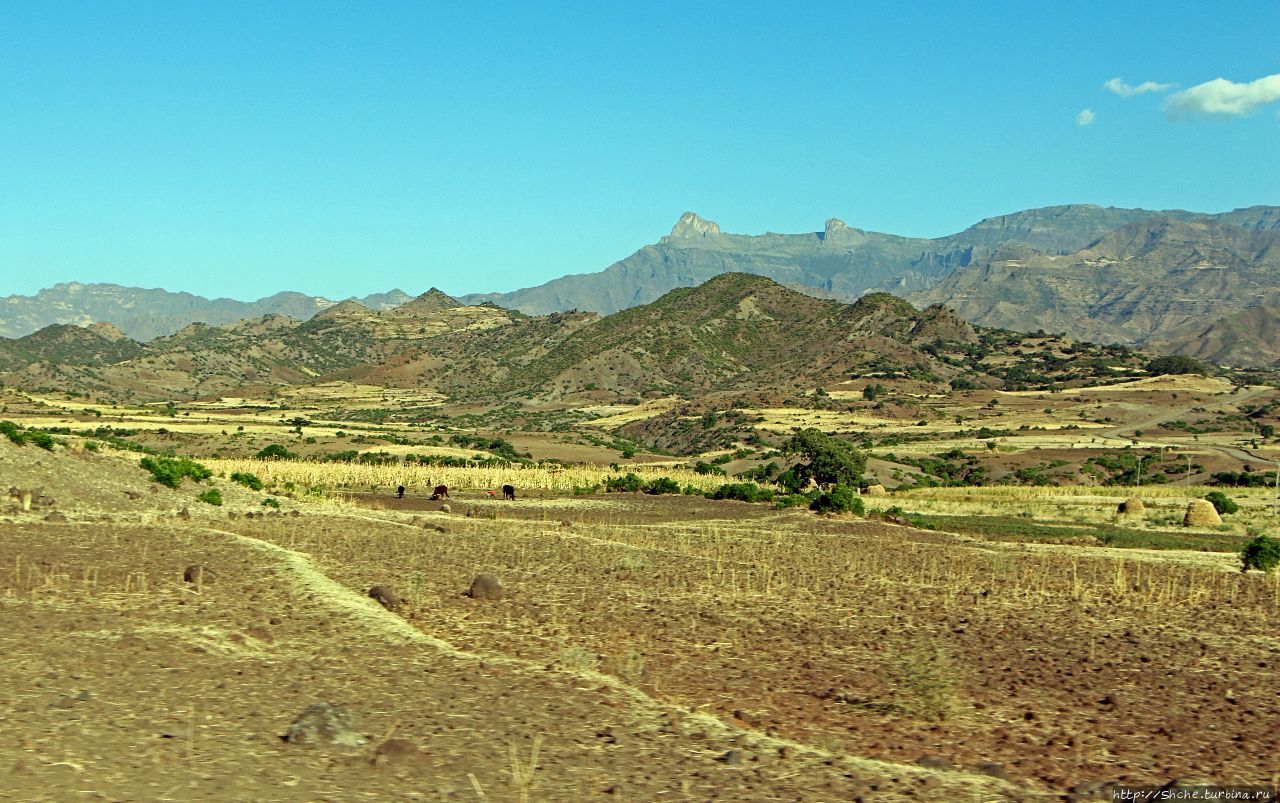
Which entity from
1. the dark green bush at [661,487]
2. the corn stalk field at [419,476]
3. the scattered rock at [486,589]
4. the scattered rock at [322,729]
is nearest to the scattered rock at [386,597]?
the scattered rock at [486,589]

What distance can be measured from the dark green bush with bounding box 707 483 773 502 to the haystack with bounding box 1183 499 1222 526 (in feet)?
70.9

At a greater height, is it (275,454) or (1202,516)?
(275,454)

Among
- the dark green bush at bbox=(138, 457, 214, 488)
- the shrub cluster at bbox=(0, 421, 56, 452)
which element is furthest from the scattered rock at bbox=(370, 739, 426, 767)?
the shrub cluster at bbox=(0, 421, 56, 452)

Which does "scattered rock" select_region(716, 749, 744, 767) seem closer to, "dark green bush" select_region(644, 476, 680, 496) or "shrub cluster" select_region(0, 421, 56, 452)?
"shrub cluster" select_region(0, 421, 56, 452)

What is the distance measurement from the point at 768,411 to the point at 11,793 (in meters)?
143

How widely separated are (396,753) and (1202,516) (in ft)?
173

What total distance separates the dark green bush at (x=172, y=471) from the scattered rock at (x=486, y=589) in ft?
82.4

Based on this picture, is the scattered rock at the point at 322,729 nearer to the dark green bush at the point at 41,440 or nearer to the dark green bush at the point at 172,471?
the dark green bush at the point at 172,471

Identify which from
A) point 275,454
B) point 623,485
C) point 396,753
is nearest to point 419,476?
point 623,485

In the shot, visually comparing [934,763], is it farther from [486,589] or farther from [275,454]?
[275,454]

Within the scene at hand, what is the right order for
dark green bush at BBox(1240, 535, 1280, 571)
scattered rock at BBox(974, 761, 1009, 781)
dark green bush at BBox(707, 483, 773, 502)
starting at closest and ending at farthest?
scattered rock at BBox(974, 761, 1009, 781) < dark green bush at BBox(1240, 535, 1280, 571) < dark green bush at BBox(707, 483, 773, 502)

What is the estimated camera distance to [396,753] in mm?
11852

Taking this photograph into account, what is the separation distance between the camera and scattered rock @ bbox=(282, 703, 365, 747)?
12219 millimetres

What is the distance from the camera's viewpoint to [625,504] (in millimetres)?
61781
